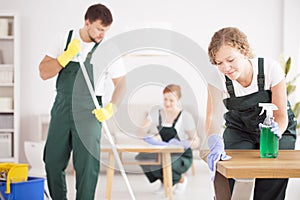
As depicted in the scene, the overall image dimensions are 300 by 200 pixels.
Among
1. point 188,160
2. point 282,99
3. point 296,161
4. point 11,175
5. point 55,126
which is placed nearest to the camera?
point 296,161

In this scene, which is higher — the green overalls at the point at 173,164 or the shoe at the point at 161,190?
the green overalls at the point at 173,164

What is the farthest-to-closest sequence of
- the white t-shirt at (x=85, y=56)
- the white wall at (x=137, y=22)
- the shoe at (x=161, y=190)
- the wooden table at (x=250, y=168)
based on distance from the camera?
the white wall at (x=137, y=22)
the shoe at (x=161, y=190)
the white t-shirt at (x=85, y=56)
the wooden table at (x=250, y=168)

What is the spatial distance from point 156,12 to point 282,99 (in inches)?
154

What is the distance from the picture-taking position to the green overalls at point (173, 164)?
14.4ft

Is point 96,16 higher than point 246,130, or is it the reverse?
point 96,16

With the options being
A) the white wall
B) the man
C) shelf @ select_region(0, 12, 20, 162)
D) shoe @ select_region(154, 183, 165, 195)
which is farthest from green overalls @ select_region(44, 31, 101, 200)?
the white wall

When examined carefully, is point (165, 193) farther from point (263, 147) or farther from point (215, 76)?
point (263, 147)

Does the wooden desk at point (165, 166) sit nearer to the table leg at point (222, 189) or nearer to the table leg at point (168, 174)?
the table leg at point (168, 174)

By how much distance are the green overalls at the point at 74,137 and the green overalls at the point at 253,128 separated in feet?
2.74

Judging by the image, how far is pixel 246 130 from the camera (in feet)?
8.09

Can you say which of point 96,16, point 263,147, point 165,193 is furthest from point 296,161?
point 165,193

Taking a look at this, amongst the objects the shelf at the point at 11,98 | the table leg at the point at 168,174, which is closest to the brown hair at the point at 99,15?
the table leg at the point at 168,174

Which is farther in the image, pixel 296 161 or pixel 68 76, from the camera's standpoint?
pixel 68 76

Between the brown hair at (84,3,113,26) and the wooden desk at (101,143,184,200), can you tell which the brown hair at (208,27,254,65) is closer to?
the brown hair at (84,3,113,26)
